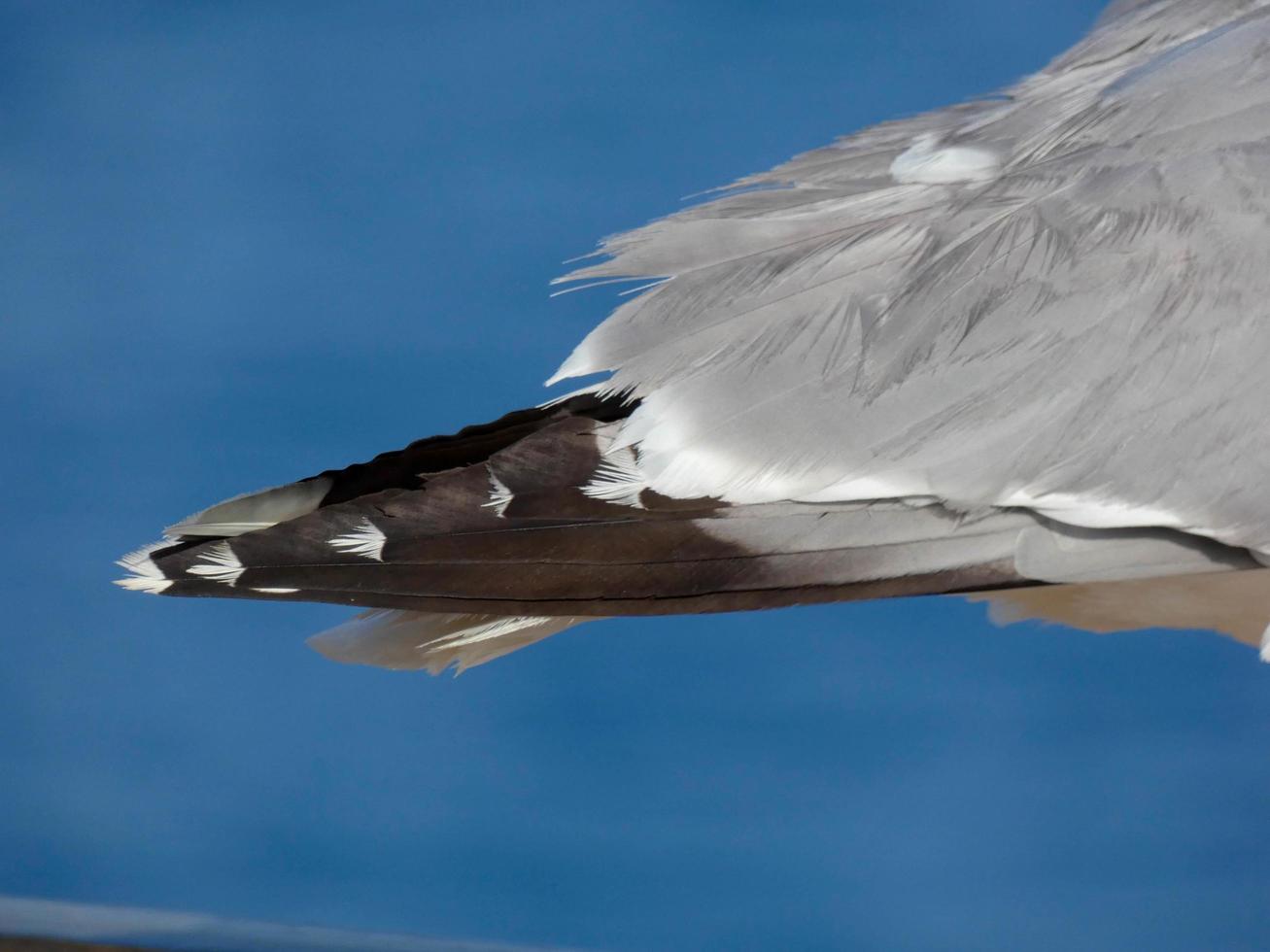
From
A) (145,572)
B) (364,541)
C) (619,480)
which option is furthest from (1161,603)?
(145,572)

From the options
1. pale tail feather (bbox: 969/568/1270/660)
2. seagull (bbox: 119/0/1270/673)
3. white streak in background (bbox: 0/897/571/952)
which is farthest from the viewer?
white streak in background (bbox: 0/897/571/952)

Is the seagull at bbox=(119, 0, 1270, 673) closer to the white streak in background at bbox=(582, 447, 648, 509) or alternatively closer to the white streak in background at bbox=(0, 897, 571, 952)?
the white streak in background at bbox=(582, 447, 648, 509)

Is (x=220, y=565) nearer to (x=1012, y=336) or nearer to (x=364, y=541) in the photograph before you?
(x=364, y=541)

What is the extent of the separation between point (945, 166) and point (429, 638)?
49 cm

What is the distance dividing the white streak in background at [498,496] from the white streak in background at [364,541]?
66 millimetres

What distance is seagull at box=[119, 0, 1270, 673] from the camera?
31.3 inches

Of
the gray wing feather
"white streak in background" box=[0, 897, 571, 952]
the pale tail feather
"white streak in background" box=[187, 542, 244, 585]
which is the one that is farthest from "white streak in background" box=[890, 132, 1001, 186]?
"white streak in background" box=[0, 897, 571, 952]

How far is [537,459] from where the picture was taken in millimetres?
840

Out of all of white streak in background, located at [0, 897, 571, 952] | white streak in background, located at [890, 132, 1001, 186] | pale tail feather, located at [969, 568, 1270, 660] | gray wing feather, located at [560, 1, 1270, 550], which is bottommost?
white streak in background, located at [0, 897, 571, 952]

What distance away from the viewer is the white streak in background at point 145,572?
2.91 ft

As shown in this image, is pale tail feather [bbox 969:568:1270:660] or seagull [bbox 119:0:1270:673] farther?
pale tail feather [bbox 969:568:1270:660]

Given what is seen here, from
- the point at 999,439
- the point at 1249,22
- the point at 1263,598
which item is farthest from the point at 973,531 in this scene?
the point at 1249,22

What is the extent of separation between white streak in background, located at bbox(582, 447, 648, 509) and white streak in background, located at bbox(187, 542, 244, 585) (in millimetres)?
221

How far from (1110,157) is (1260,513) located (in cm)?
26
